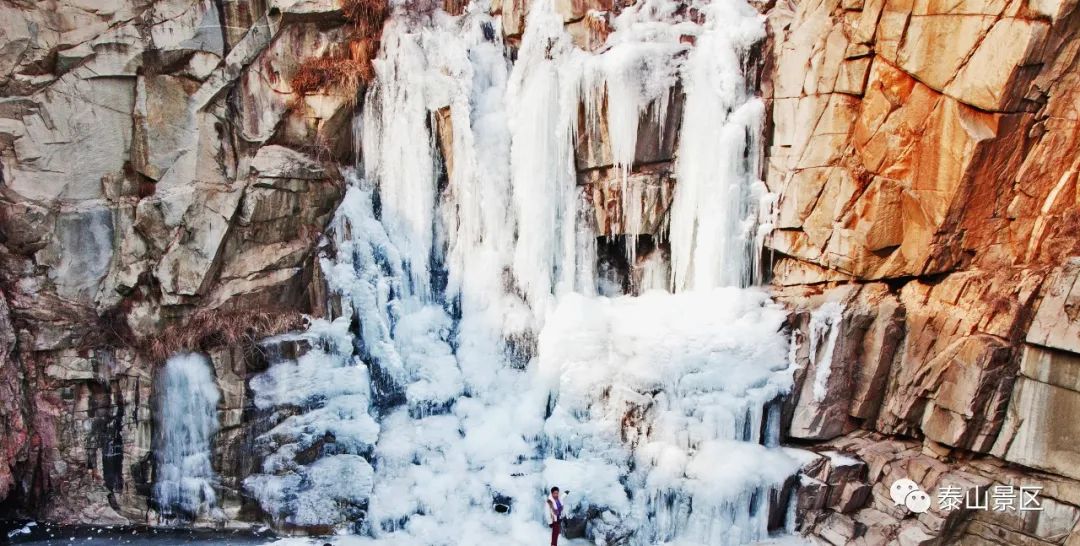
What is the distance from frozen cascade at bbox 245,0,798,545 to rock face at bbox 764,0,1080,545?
924mm

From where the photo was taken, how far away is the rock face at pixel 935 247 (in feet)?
30.6

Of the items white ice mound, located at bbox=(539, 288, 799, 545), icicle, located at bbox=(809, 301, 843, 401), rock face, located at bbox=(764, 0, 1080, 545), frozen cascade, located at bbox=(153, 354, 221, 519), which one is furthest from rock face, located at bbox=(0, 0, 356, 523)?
rock face, located at bbox=(764, 0, 1080, 545)

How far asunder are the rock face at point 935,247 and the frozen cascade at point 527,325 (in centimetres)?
92

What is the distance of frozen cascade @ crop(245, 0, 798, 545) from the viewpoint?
10875 millimetres

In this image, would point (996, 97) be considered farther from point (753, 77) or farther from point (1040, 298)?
point (753, 77)

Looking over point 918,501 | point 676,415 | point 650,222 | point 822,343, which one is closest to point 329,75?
point 650,222

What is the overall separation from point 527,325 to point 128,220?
24.2 ft

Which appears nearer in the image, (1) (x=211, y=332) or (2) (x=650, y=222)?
(1) (x=211, y=332)

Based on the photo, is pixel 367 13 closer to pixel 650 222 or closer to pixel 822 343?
pixel 650 222

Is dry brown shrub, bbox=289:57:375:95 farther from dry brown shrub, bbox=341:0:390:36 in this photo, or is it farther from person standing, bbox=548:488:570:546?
person standing, bbox=548:488:570:546

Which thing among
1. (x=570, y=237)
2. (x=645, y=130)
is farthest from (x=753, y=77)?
(x=570, y=237)

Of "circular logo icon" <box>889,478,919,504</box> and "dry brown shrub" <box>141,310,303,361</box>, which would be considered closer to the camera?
"circular logo icon" <box>889,478,919,504</box>

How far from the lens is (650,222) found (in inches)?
504

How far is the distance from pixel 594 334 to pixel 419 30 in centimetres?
710
